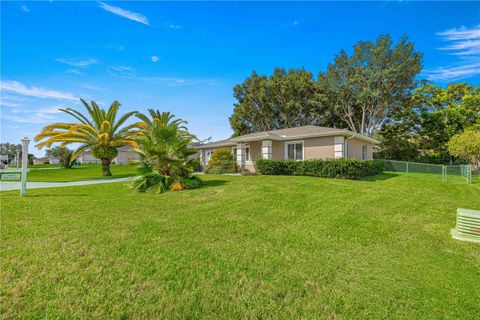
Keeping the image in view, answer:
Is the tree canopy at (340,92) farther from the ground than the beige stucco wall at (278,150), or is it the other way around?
the tree canopy at (340,92)

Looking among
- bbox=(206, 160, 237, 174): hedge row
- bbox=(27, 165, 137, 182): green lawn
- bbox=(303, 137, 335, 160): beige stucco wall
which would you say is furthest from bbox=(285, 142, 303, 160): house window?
bbox=(27, 165, 137, 182): green lawn

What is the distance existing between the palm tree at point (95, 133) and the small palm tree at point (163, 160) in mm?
7933

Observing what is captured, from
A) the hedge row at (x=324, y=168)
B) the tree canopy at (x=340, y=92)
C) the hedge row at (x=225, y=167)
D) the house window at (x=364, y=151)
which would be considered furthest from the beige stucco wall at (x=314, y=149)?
the tree canopy at (x=340, y=92)

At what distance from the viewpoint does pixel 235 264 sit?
3488 millimetres

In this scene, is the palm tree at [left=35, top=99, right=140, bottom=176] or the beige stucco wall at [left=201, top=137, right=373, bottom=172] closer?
the beige stucco wall at [left=201, top=137, right=373, bottom=172]

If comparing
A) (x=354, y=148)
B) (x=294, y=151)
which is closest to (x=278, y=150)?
(x=294, y=151)

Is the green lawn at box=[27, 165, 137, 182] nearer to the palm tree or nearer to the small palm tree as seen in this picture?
the palm tree

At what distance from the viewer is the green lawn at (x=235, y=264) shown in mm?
2535

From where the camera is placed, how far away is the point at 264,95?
30.2m

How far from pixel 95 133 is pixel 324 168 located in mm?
18172

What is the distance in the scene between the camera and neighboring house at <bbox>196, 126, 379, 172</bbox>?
15.6m

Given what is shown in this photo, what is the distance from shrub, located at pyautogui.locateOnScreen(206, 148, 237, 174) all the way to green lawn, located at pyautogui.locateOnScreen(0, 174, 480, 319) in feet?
41.6

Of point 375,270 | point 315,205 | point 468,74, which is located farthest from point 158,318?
point 468,74

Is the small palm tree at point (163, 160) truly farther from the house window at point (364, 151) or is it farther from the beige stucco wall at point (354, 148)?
the house window at point (364, 151)
